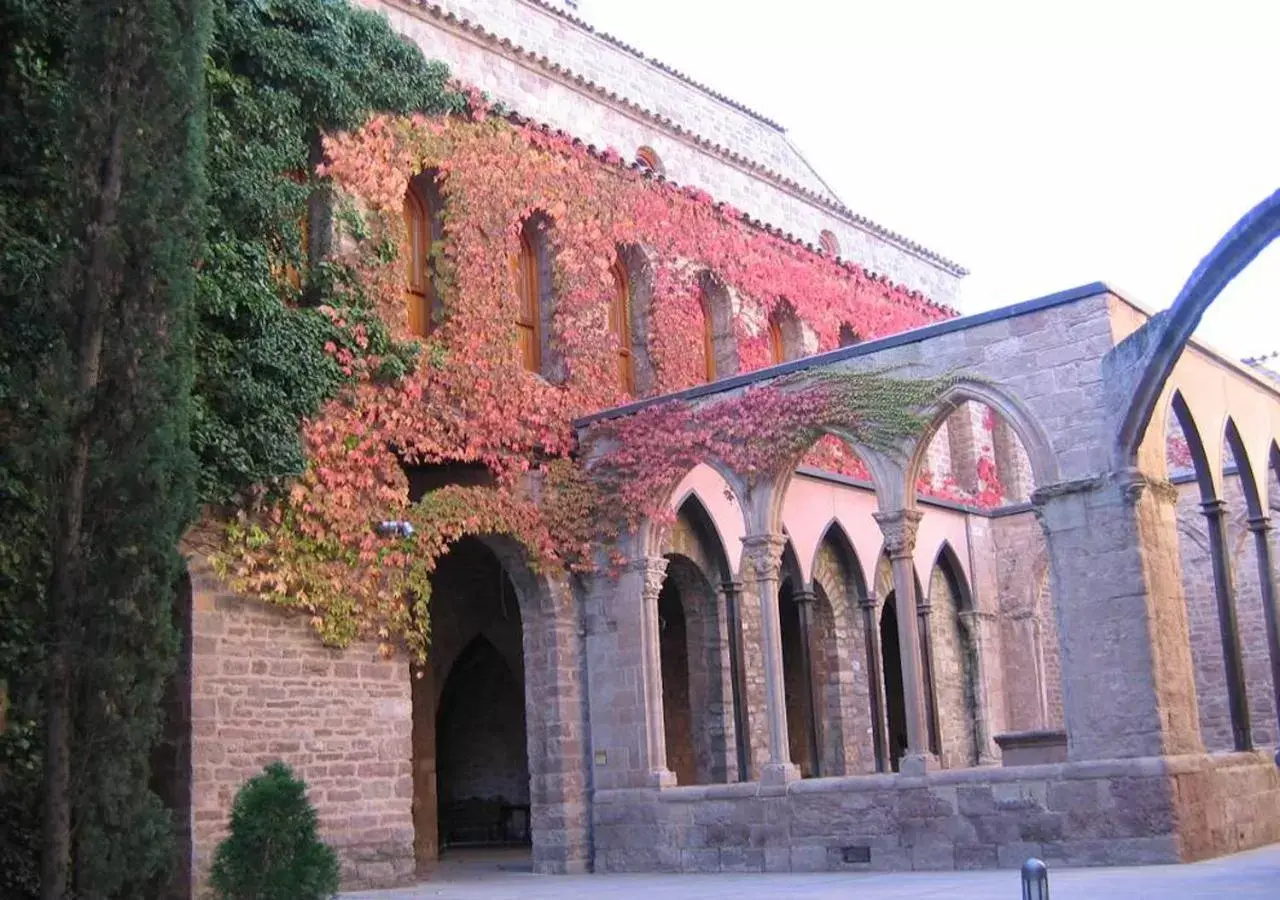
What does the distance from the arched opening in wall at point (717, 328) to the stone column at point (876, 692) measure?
11.3 ft

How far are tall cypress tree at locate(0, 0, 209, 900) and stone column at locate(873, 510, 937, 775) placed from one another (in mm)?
6211

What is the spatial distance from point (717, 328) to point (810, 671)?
454 centimetres

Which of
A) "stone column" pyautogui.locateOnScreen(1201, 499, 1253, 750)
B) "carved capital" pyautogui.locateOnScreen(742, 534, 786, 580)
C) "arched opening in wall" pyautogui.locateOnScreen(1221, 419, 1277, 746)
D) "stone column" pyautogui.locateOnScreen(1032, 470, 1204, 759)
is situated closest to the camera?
"stone column" pyautogui.locateOnScreen(1032, 470, 1204, 759)

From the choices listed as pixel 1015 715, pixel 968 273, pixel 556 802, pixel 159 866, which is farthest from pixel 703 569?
pixel 968 273

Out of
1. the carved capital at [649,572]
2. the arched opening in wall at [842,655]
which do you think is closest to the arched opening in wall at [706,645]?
the carved capital at [649,572]

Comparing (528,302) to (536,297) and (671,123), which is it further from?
(671,123)

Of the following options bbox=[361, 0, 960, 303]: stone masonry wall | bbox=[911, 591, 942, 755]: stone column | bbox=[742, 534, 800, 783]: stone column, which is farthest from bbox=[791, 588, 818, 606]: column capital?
bbox=[361, 0, 960, 303]: stone masonry wall

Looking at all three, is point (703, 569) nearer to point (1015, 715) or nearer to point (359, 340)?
point (359, 340)

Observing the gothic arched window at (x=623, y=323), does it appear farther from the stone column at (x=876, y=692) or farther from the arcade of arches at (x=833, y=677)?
the stone column at (x=876, y=692)

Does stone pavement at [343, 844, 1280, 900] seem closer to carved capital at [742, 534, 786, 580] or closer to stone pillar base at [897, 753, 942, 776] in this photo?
stone pillar base at [897, 753, 942, 776]

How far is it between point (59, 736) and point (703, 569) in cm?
939

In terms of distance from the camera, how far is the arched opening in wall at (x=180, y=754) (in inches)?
443

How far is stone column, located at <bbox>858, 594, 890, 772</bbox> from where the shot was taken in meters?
16.3

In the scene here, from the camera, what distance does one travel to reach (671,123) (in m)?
19.7
